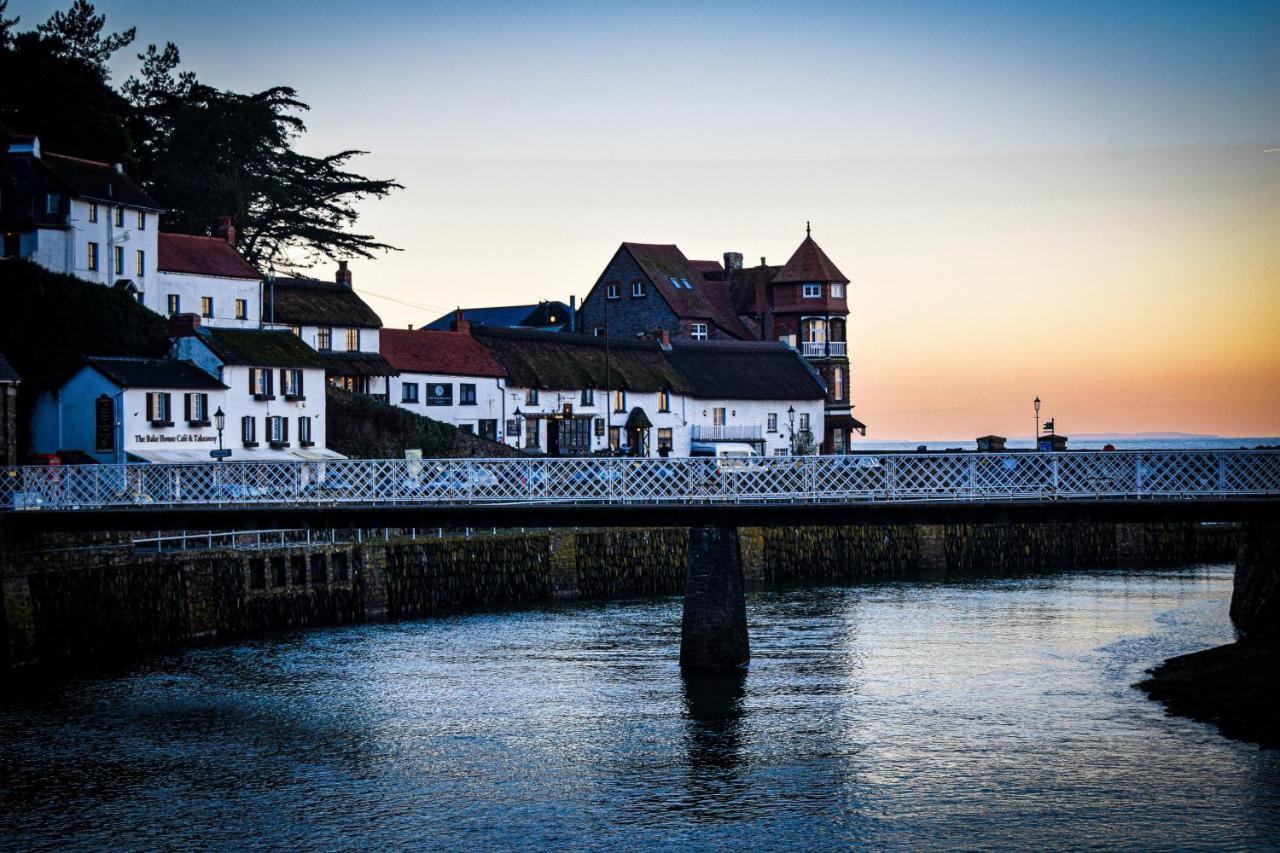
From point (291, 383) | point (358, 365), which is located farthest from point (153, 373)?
point (358, 365)

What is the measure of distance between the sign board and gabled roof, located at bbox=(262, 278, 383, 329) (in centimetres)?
479

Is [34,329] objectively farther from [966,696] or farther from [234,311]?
[966,696]

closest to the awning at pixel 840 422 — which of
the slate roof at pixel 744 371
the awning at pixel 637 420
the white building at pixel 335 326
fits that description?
the slate roof at pixel 744 371

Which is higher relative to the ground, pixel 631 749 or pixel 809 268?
pixel 809 268

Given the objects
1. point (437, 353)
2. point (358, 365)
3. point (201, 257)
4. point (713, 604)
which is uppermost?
point (201, 257)

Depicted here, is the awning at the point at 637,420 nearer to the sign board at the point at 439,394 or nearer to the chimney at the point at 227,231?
the sign board at the point at 439,394

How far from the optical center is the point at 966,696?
44.4 metres

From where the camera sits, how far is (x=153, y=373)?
2889 inches

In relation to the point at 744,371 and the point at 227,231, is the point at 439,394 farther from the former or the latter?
the point at 744,371

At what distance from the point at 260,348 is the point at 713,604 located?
130ft

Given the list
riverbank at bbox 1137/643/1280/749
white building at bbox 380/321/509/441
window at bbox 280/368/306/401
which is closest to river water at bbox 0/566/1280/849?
riverbank at bbox 1137/643/1280/749

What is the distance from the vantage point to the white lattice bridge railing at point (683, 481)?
43.5 m

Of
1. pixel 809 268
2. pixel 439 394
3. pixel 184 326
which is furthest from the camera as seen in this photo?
pixel 809 268

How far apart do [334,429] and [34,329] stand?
58.0 ft
